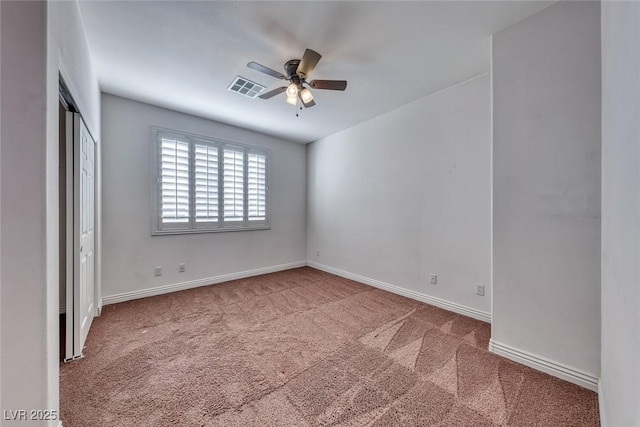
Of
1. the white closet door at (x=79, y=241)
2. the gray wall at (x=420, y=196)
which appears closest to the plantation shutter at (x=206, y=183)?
the white closet door at (x=79, y=241)

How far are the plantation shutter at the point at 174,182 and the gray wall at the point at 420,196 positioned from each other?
2.44 meters

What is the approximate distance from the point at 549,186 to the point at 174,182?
4.22m

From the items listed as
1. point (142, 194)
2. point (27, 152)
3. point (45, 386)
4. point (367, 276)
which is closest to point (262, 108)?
point (142, 194)

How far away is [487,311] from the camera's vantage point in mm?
2627

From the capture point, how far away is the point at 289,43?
2127 millimetres

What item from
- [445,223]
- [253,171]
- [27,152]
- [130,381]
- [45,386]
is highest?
[253,171]

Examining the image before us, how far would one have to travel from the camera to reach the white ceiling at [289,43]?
70.6 inches

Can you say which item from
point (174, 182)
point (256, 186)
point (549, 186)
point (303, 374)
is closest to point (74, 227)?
point (174, 182)

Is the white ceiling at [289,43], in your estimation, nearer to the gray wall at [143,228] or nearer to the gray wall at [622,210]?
the gray wall at [143,228]

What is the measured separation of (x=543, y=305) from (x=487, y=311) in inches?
34.6

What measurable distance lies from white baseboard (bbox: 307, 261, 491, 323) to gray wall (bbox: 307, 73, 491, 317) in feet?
0.15

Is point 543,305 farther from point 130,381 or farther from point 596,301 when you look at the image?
point 130,381

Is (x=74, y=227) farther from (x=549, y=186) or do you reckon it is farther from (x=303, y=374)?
(x=549, y=186)

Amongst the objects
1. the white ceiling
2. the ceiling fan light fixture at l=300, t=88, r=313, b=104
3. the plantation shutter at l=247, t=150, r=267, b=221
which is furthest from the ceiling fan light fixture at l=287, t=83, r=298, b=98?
the plantation shutter at l=247, t=150, r=267, b=221
